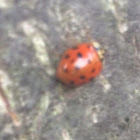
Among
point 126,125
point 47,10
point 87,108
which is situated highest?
point 47,10

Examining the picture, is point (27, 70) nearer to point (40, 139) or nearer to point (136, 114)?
point (40, 139)

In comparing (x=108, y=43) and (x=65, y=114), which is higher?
(x=108, y=43)

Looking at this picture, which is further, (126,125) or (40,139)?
Result: (126,125)

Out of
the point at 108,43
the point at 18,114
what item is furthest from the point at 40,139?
the point at 108,43
